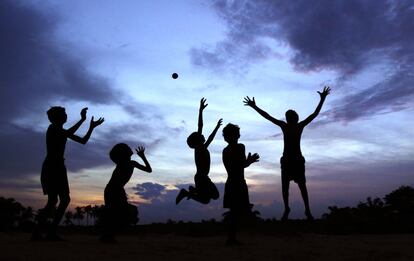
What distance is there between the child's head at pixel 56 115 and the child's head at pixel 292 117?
15.3 ft

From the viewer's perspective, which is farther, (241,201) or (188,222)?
(188,222)

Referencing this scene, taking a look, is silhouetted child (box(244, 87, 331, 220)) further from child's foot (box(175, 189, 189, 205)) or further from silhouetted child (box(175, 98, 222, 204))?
child's foot (box(175, 189, 189, 205))

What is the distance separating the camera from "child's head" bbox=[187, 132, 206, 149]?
9.48 metres

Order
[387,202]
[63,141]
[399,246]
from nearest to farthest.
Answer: [399,246], [63,141], [387,202]

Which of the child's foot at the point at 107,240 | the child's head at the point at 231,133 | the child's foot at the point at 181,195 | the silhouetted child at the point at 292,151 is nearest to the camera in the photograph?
the child's foot at the point at 107,240

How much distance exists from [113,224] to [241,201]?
91.9 inches

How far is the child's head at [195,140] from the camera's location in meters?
9.48

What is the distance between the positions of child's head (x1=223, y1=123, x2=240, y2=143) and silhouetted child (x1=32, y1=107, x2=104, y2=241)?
7.67 feet

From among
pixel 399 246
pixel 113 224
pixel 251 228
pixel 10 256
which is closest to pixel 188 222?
pixel 251 228

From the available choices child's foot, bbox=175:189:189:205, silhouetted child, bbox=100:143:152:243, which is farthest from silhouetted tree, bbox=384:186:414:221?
silhouetted child, bbox=100:143:152:243

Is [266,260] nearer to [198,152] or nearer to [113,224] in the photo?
[113,224]

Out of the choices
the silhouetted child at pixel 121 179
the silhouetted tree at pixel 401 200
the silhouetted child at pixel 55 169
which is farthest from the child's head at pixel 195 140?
the silhouetted tree at pixel 401 200

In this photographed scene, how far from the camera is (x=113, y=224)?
763 centimetres

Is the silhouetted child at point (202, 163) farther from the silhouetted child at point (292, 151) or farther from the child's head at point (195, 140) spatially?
the silhouetted child at point (292, 151)
